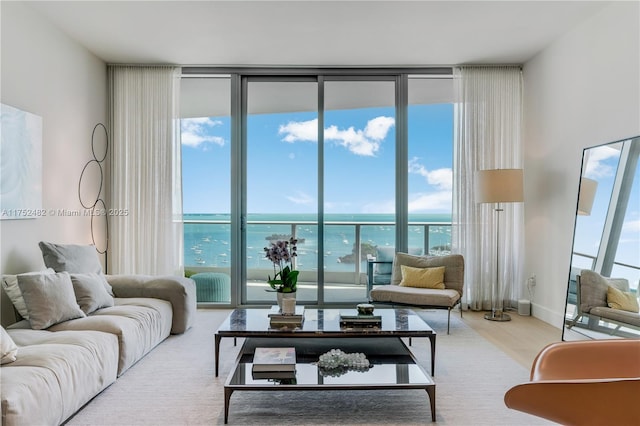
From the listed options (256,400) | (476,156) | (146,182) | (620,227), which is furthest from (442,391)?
(146,182)

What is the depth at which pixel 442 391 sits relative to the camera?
297 centimetres

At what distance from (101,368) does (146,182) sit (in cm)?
292

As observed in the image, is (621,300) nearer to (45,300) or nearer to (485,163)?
(485,163)

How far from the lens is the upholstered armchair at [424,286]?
4473 mm

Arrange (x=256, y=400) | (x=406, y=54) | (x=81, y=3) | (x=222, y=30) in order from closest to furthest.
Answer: (x=256, y=400) < (x=81, y=3) < (x=222, y=30) < (x=406, y=54)

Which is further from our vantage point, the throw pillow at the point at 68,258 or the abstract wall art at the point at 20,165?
the throw pillow at the point at 68,258

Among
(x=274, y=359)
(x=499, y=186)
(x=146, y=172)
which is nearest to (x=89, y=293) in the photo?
(x=274, y=359)

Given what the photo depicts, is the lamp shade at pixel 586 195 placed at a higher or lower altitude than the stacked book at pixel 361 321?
higher

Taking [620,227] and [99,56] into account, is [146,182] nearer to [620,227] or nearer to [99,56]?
[99,56]

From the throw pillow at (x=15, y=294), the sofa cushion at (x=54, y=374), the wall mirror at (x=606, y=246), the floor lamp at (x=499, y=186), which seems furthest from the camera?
the floor lamp at (x=499, y=186)

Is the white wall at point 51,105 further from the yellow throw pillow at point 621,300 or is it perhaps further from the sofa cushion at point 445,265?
the yellow throw pillow at point 621,300

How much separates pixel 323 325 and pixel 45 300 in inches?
73.9

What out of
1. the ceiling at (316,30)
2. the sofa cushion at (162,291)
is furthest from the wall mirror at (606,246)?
the sofa cushion at (162,291)

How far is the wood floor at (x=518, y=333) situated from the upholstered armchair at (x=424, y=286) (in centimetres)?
37
